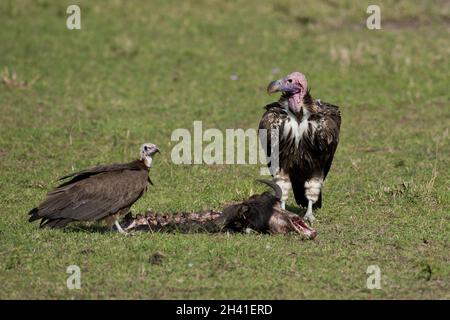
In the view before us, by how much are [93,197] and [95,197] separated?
0.02 meters

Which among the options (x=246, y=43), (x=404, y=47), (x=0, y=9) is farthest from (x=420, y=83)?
(x=0, y=9)

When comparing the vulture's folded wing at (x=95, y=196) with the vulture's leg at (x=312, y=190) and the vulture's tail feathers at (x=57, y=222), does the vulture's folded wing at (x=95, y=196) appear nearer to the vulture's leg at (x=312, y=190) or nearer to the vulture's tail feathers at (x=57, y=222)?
the vulture's tail feathers at (x=57, y=222)

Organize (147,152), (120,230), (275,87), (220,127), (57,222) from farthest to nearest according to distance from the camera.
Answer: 1. (220,127)
2. (275,87)
3. (147,152)
4. (120,230)
5. (57,222)

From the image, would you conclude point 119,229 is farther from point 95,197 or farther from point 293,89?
point 293,89

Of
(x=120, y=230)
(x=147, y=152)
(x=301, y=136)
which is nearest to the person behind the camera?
(x=120, y=230)

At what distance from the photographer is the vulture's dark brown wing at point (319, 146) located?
965 cm

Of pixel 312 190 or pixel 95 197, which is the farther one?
pixel 312 190

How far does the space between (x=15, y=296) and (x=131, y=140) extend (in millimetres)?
5999

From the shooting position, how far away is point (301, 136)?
962 cm

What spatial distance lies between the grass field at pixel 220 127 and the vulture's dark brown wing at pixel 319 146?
46 centimetres

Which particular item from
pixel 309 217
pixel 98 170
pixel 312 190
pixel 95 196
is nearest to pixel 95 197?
pixel 95 196

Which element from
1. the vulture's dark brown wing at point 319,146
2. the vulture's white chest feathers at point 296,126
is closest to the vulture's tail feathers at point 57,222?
the vulture's white chest feathers at point 296,126

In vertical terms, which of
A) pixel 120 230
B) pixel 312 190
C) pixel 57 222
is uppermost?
pixel 312 190
